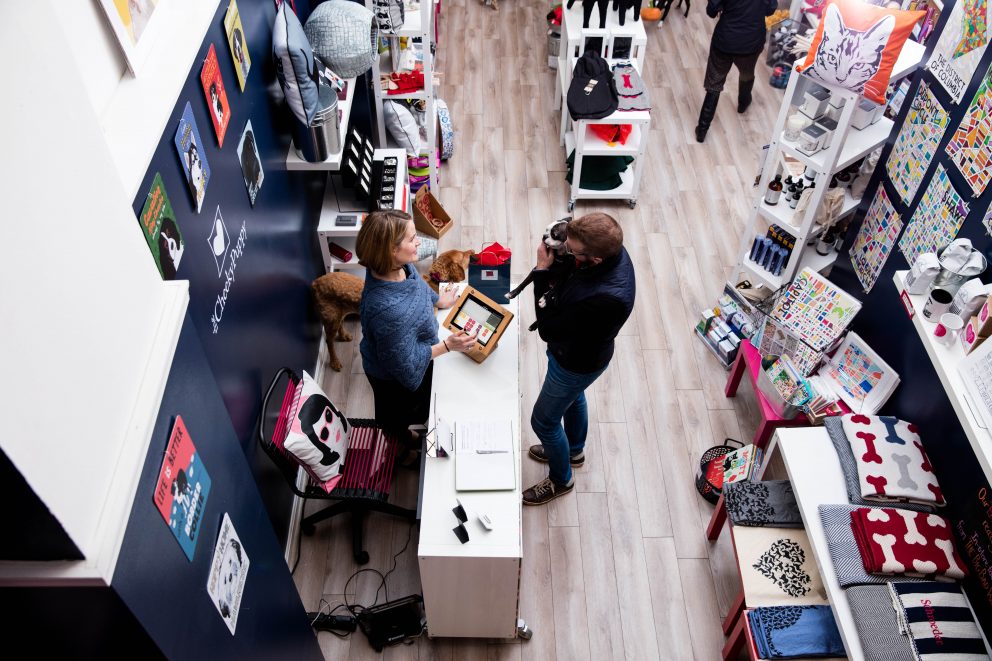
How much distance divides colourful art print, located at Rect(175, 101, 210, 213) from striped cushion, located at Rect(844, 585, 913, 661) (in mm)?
2822

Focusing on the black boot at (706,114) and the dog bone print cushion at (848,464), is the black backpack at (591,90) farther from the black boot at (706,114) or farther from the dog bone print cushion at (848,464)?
the dog bone print cushion at (848,464)

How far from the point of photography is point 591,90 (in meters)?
5.31

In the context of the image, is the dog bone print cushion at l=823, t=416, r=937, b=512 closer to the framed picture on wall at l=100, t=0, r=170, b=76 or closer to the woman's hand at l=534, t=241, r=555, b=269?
the woman's hand at l=534, t=241, r=555, b=269

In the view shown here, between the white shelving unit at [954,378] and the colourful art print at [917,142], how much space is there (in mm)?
640

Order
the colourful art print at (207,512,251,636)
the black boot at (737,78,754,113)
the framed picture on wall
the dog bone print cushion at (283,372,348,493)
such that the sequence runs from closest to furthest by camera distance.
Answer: the colourful art print at (207,512,251,636)
the framed picture on wall
the dog bone print cushion at (283,372,348,493)
the black boot at (737,78,754,113)

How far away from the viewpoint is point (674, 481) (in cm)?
411

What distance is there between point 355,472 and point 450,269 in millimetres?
1214

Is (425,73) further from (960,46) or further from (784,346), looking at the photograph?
(960,46)

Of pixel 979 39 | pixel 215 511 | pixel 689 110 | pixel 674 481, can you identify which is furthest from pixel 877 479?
pixel 689 110

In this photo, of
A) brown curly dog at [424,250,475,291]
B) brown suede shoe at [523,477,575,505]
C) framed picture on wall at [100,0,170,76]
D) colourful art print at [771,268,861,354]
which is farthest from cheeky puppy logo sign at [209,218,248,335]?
colourful art print at [771,268,861,354]

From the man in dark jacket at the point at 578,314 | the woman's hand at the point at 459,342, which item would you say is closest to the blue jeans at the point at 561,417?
the man in dark jacket at the point at 578,314

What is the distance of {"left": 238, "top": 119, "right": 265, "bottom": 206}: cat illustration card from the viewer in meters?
3.25

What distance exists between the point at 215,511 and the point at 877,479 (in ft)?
8.53

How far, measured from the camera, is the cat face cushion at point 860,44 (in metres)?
3.53
